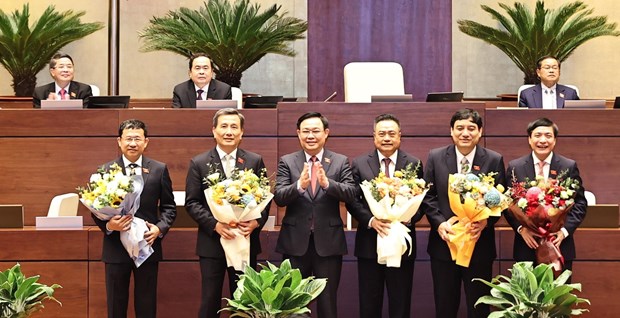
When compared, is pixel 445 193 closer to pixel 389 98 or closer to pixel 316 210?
pixel 316 210

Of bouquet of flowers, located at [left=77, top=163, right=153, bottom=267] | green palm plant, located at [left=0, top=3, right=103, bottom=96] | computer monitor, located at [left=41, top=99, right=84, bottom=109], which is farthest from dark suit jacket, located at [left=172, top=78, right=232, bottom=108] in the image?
green palm plant, located at [left=0, top=3, right=103, bottom=96]

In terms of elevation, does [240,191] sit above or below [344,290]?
above

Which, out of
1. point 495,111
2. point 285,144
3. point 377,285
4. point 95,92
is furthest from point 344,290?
point 95,92

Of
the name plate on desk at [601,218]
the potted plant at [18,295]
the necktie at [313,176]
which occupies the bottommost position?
the potted plant at [18,295]

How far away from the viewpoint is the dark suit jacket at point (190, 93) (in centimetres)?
775

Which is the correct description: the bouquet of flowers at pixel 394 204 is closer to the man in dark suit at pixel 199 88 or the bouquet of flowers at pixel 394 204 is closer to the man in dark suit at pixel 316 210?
the man in dark suit at pixel 316 210

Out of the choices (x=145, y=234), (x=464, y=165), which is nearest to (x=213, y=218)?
(x=145, y=234)

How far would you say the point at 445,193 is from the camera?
244 inches

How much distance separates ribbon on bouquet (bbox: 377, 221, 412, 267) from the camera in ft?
19.7

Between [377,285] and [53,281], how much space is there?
86.8 inches

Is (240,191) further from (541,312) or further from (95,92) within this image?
(95,92)

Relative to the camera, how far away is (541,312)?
486cm

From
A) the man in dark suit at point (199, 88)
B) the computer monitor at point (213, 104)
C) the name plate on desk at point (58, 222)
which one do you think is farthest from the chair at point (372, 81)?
the name plate on desk at point (58, 222)

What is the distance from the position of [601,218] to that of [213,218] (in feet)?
8.75
